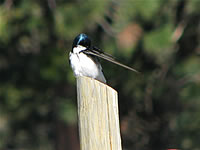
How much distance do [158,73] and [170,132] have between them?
68 centimetres

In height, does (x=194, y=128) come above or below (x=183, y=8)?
below

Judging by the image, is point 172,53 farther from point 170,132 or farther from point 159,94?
point 170,132

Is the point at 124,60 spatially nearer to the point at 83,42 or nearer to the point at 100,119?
the point at 83,42

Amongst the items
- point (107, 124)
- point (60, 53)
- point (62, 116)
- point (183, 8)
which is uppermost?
point (183, 8)

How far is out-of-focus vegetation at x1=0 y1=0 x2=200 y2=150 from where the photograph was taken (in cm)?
536

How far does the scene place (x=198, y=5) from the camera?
17.8 ft

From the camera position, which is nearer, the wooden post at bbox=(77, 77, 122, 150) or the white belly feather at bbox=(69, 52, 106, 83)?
the wooden post at bbox=(77, 77, 122, 150)

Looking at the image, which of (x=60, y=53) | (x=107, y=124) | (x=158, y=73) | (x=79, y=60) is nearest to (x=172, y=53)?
(x=158, y=73)

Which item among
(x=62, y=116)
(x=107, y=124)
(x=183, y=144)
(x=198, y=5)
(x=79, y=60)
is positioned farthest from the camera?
(x=62, y=116)

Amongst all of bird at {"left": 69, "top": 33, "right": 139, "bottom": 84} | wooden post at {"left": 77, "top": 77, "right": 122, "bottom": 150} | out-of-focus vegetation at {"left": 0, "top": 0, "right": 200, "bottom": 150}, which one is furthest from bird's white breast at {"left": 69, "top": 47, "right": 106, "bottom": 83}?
wooden post at {"left": 77, "top": 77, "right": 122, "bottom": 150}

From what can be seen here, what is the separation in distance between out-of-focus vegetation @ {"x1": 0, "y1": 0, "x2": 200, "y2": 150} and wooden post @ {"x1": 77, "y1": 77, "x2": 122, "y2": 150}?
309cm

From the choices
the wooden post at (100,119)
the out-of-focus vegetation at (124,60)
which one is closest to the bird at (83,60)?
the out-of-focus vegetation at (124,60)

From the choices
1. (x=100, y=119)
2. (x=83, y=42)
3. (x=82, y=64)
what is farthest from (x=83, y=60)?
(x=100, y=119)

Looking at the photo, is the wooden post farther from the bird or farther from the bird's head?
the bird's head
